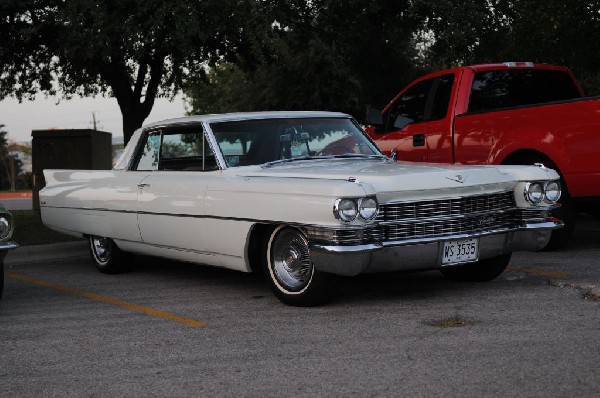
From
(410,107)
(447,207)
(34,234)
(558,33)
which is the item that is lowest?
(34,234)

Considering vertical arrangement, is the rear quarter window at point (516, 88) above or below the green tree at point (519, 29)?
below

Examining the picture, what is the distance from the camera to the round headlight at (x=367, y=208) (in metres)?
6.32

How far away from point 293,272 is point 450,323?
55.3 inches

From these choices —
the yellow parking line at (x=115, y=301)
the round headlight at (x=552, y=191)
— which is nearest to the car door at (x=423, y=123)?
the round headlight at (x=552, y=191)

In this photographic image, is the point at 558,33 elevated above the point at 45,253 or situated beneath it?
elevated above

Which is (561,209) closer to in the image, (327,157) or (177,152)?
(327,157)

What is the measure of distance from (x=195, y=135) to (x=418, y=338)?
3.44m

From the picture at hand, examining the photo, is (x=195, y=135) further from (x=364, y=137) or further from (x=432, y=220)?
(x=432, y=220)

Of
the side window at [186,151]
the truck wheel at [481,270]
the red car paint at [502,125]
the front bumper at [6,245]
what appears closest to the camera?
the front bumper at [6,245]

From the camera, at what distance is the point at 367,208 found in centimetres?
634

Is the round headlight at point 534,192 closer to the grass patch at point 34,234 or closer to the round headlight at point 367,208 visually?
the round headlight at point 367,208

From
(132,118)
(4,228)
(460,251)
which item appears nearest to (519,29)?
(132,118)

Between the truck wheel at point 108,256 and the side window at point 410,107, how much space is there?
3586 millimetres

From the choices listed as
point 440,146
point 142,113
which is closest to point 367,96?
point 142,113
